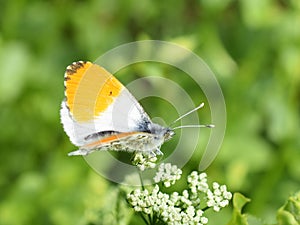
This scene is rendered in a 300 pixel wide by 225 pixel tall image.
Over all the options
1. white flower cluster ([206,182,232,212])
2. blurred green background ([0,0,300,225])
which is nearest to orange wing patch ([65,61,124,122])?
white flower cluster ([206,182,232,212])

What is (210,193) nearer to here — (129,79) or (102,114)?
(102,114)

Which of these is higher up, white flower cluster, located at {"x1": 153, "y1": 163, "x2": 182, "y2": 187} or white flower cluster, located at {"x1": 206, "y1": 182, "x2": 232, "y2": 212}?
white flower cluster, located at {"x1": 153, "y1": 163, "x2": 182, "y2": 187}

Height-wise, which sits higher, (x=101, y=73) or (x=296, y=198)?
(x=101, y=73)

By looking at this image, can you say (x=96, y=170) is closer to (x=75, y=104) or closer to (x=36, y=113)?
(x=36, y=113)

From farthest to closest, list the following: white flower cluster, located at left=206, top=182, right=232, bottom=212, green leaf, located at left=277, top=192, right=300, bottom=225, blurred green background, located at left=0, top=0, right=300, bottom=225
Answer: blurred green background, located at left=0, top=0, right=300, bottom=225, white flower cluster, located at left=206, top=182, right=232, bottom=212, green leaf, located at left=277, top=192, right=300, bottom=225

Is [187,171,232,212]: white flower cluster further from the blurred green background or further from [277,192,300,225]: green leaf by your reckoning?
the blurred green background

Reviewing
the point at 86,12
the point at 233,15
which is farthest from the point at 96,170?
the point at 233,15
